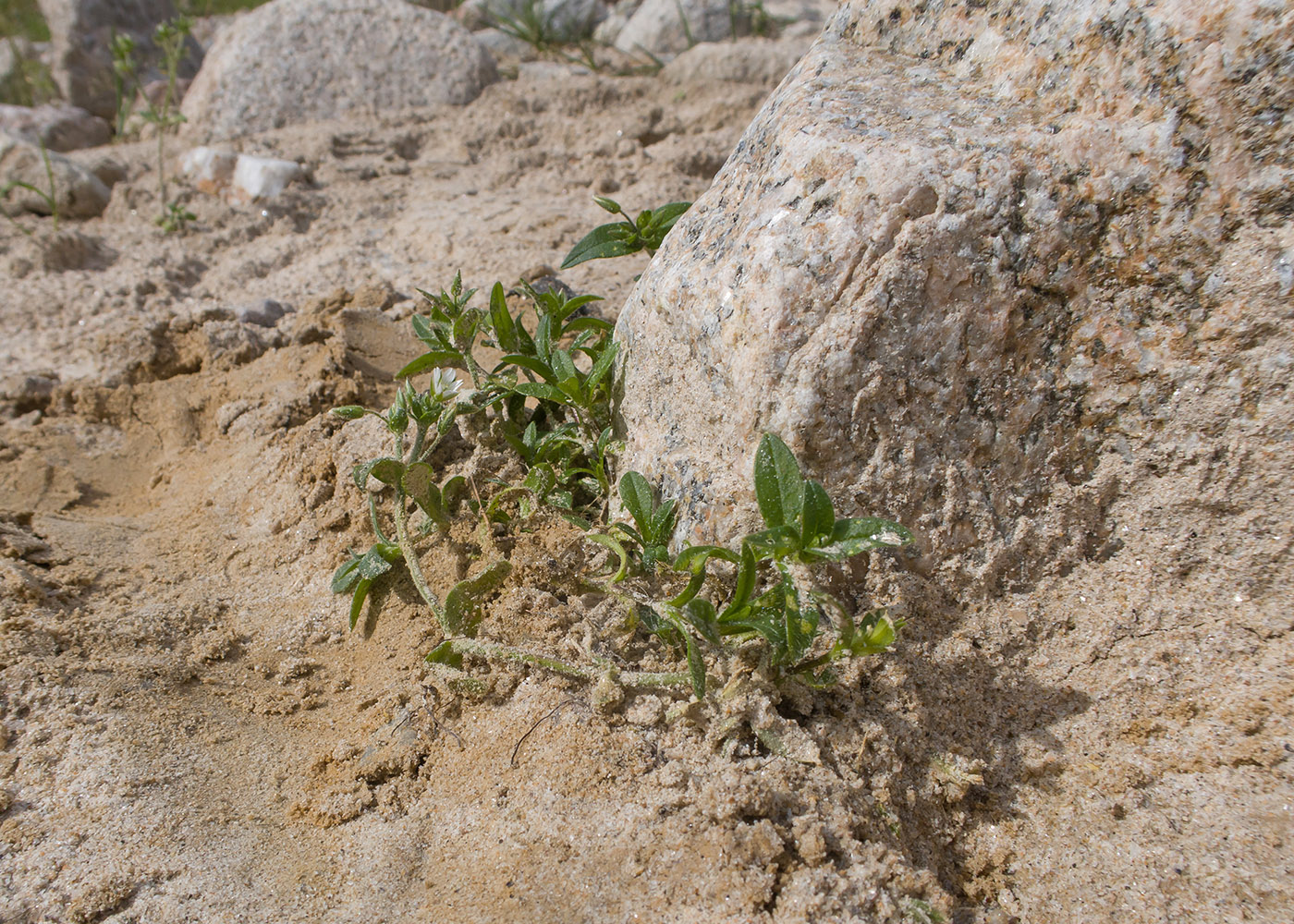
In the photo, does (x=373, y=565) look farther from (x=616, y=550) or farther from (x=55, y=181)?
(x=55, y=181)

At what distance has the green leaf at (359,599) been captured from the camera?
2152 millimetres

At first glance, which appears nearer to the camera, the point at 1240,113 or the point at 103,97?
the point at 1240,113

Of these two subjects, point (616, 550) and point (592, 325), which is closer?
point (616, 550)

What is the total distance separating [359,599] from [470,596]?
0.28 meters

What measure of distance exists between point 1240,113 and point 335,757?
216 cm

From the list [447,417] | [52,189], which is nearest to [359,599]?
[447,417]

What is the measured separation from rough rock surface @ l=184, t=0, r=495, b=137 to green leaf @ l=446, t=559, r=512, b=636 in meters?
3.64

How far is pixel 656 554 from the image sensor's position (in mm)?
1973

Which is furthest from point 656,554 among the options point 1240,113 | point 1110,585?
point 1240,113

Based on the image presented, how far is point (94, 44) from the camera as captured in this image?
20.6ft

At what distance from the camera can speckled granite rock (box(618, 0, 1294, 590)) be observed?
5.47 feet

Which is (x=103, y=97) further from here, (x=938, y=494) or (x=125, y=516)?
(x=938, y=494)

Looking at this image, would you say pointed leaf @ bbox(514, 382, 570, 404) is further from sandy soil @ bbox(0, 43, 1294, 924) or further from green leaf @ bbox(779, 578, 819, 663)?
green leaf @ bbox(779, 578, 819, 663)

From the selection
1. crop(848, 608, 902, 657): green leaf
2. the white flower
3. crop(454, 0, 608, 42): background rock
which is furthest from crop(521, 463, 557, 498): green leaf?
crop(454, 0, 608, 42): background rock
